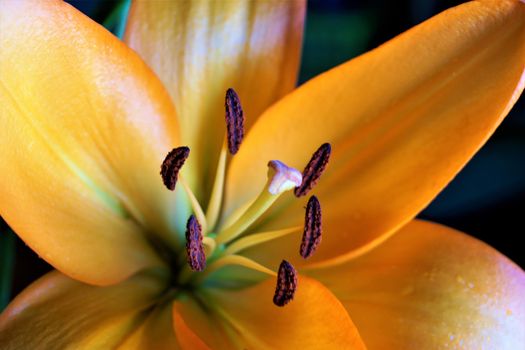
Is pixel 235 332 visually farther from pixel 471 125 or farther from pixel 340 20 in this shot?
pixel 340 20

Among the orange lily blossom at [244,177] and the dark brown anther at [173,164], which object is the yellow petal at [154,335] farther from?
the dark brown anther at [173,164]

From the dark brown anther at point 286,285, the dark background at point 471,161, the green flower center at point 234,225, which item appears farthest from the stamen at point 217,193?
the dark background at point 471,161

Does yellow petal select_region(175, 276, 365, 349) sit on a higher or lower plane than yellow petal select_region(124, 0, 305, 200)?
lower

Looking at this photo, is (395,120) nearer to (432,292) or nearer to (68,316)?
(432,292)

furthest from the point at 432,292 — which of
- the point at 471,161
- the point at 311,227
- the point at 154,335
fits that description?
the point at 471,161

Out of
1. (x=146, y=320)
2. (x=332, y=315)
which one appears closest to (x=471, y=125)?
(x=332, y=315)

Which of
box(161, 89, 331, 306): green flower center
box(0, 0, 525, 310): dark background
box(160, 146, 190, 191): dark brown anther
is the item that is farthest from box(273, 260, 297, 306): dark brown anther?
box(0, 0, 525, 310): dark background

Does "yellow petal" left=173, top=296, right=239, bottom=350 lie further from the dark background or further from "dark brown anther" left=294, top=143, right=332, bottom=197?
the dark background
